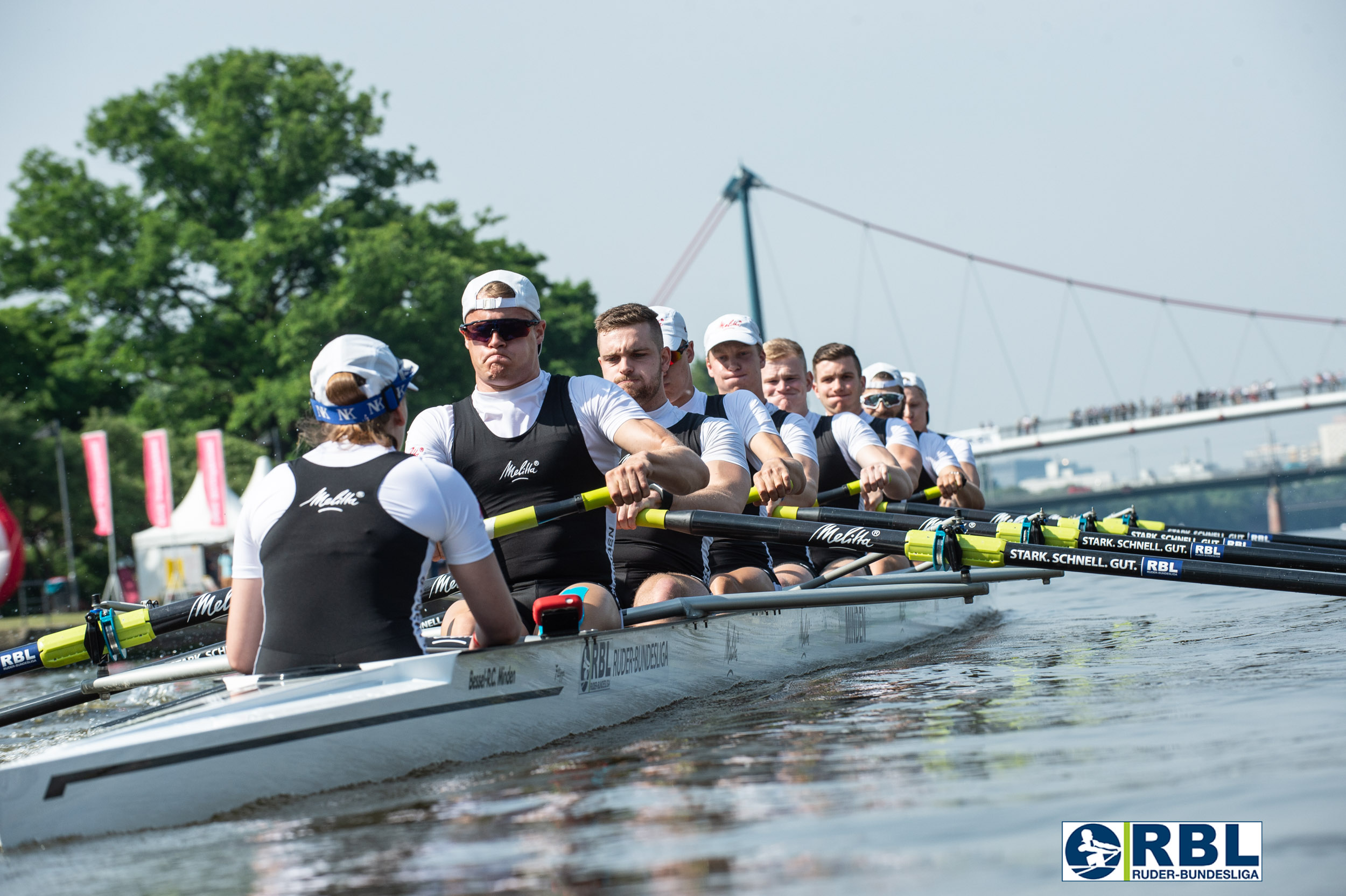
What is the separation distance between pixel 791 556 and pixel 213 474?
1703 cm

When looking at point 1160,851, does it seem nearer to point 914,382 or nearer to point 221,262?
point 914,382

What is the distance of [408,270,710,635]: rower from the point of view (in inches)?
197

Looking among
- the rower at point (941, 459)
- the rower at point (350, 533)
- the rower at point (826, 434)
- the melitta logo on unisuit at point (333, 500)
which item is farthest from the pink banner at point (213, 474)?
the melitta logo on unisuit at point (333, 500)

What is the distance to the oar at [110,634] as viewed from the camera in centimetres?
525

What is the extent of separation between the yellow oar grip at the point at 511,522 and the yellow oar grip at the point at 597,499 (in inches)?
7.5

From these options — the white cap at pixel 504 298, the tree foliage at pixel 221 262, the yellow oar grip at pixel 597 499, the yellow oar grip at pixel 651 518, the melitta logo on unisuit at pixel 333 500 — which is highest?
the tree foliage at pixel 221 262

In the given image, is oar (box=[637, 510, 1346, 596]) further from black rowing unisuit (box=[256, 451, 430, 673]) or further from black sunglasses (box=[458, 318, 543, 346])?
black rowing unisuit (box=[256, 451, 430, 673])

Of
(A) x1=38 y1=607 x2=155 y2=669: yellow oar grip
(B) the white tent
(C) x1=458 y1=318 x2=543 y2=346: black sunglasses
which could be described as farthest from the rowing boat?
(B) the white tent

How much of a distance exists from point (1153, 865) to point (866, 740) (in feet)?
4.29

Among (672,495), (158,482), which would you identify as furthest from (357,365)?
(158,482)

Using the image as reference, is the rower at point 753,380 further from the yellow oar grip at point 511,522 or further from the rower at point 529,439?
the yellow oar grip at point 511,522

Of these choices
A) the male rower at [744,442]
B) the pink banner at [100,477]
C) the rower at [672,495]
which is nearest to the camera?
the rower at [672,495]

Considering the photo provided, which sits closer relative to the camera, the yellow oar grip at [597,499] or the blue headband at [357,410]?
the blue headband at [357,410]

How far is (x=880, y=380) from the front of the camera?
10.3m
